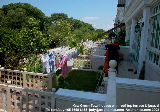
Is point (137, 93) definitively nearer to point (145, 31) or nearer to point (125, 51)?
point (145, 31)

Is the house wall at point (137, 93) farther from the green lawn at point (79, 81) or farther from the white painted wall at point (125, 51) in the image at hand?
the white painted wall at point (125, 51)

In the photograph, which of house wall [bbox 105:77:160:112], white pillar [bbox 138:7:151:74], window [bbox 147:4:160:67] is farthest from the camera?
white pillar [bbox 138:7:151:74]

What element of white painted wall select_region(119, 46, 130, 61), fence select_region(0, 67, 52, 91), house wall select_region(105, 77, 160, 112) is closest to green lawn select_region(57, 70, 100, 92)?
fence select_region(0, 67, 52, 91)

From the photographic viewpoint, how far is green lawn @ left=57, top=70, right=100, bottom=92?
19.7 feet

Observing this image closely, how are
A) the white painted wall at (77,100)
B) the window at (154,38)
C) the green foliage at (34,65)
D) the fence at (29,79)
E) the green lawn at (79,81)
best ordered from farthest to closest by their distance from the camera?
the green foliage at (34,65) → the green lawn at (79,81) → the fence at (29,79) → the window at (154,38) → the white painted wall at (77,100)

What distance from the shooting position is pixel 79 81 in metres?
6.77

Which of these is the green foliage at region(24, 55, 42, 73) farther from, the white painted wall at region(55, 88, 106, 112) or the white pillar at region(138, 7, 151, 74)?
the white pillar at region(138, 7, 151, 74)

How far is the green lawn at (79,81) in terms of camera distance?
19.7 feet

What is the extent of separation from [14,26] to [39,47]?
27.4m

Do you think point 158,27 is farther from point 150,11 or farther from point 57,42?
point 57,42

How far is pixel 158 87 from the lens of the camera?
252 centimetres

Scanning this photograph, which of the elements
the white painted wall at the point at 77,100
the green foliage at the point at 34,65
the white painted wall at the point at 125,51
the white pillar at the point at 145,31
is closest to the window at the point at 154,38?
the white pillar at the point at 145,31

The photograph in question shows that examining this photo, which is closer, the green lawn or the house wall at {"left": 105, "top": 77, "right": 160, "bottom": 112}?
the house wall at {"left": 105, "top": 77, "right": 160, "bottom": 112}

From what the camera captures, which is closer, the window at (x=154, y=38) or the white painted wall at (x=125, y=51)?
the window at (x=154, y=38)
